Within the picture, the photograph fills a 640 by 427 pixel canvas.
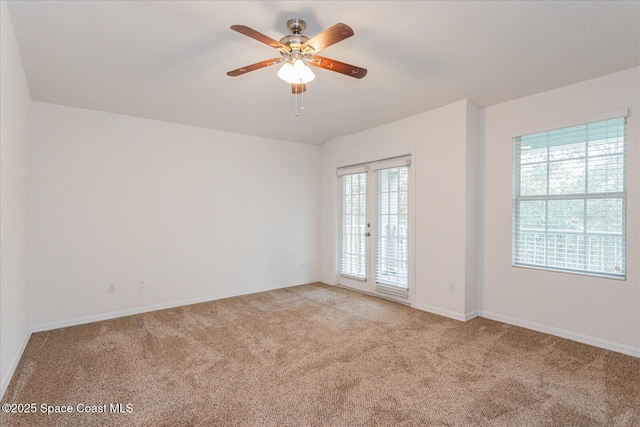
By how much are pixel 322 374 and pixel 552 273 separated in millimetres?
2595

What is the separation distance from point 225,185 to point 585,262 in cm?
441

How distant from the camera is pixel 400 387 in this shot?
7.41 ft

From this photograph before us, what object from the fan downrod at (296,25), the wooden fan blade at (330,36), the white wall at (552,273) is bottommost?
the white wall at (552,273)

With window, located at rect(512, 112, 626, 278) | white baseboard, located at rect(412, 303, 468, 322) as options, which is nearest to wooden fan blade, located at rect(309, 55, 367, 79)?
window, located at rect(512, 112, 626, 278)

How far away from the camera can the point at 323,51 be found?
2650 mm

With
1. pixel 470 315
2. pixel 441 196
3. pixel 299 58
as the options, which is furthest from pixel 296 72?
pixel 470 315

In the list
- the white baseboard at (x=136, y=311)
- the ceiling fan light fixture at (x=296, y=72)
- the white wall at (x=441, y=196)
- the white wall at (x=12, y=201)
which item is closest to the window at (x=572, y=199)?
the white wall at (x=441, y=196)

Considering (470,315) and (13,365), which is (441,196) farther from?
(13,365)

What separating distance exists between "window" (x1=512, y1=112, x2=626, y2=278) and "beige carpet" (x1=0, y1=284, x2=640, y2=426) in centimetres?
82

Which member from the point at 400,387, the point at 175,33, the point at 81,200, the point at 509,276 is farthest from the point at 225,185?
the point at 509,276

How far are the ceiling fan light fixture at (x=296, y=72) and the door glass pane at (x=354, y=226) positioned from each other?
9.10 ft

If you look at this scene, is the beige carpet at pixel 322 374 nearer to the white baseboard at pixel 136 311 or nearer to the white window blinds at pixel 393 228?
the white baseboard at pixel 136 311

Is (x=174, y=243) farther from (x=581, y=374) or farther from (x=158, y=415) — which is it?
(x=581, y=374)

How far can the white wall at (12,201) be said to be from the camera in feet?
7.11
